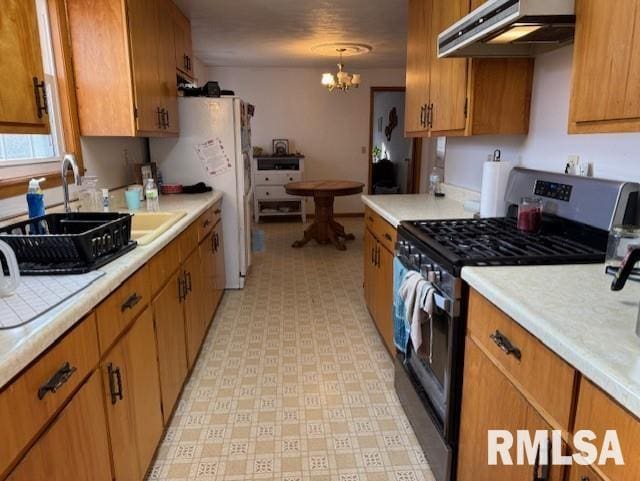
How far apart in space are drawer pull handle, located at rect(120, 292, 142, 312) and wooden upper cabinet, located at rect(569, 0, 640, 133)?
61.6 inches

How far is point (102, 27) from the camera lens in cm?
237

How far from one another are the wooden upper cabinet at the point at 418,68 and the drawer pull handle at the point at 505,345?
1843mm

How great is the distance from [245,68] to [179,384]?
221 inches

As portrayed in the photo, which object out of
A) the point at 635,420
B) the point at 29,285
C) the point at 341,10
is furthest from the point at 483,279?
the point at 341,10

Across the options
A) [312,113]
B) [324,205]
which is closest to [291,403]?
[324,205]

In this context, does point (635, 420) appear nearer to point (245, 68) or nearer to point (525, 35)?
point (525, 35)

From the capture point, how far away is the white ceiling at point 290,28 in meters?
3.51

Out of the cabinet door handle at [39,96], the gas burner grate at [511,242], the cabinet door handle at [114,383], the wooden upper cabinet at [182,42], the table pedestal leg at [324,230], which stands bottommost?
the table pedestal leg at [324,230]

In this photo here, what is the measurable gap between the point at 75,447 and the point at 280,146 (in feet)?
20.1

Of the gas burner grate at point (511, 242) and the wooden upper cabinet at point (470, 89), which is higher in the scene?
the wooden upper cabinet at point (470, 89)

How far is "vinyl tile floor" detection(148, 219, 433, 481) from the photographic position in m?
1.81

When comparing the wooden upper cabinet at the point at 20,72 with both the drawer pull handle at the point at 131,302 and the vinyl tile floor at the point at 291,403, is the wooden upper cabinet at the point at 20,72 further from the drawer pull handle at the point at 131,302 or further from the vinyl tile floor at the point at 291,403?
the vinyl tile floor at the point at 291,403

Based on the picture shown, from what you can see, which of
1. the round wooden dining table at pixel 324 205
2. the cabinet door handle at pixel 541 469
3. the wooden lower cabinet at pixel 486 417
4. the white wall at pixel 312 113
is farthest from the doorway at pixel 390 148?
the cabinet door handle at pixel 541 469

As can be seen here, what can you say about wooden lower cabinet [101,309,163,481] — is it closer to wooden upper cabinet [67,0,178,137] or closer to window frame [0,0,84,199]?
window frame [0,0,84,199]
